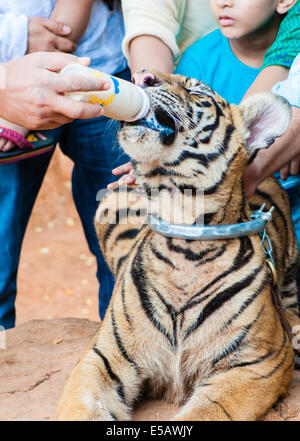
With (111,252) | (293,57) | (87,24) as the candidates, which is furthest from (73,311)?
(293,57)

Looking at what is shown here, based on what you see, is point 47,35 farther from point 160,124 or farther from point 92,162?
point 160,124

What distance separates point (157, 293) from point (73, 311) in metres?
3.91

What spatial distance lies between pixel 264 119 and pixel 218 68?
1172mm

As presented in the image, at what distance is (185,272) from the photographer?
199 centimetres

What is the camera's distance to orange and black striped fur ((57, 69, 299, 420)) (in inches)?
74.9

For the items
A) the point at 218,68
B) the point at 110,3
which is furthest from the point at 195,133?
the point at 110,3

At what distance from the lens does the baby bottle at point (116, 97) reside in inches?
65.6

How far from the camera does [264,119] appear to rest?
2.09m

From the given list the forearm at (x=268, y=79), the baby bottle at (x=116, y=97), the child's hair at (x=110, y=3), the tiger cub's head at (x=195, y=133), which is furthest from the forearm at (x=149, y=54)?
the baby bottle at (x=116, y=97)

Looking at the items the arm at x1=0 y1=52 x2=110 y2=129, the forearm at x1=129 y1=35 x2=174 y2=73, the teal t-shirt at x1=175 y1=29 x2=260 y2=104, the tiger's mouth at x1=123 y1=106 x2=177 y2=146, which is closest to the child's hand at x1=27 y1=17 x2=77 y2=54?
the forearm at x1=129 y1=35 x2=174 y2=73

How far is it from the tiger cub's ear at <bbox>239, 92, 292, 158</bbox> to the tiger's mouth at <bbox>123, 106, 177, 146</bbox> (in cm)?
32

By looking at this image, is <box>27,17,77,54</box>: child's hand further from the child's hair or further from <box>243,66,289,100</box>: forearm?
<box>243,66,289,100</box>: forearm

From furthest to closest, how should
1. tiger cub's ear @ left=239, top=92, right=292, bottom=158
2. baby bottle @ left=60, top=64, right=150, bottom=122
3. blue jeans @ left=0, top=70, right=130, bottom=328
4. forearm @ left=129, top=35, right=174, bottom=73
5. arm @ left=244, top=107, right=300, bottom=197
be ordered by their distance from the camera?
blue jeans @ left=0, top=70, right=130, bottom=328
forearm @ left=129, top=35, right=174, bottom=73
arm @ left=244, top=107, right=300, bottom=197
tiger cub's ear @ left=239, top=92, right=292, bottom=158
baby bottle @ left=60, top=64, right=150, bottom=122

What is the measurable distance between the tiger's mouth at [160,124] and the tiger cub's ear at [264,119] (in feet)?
1.06
